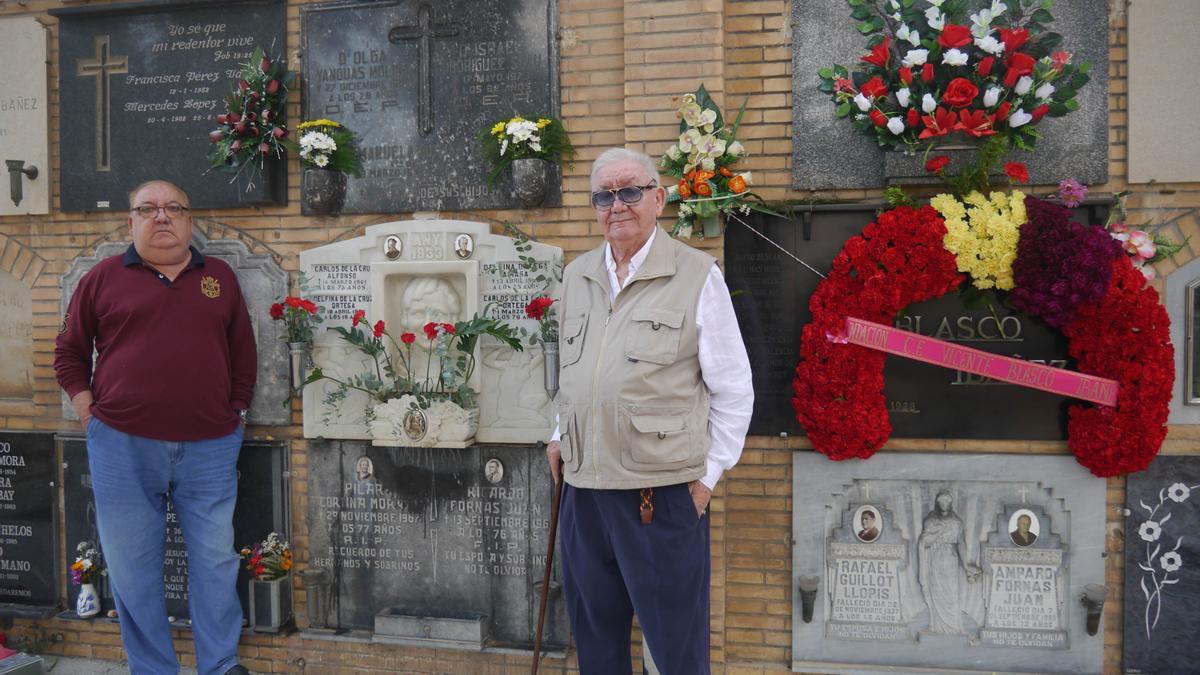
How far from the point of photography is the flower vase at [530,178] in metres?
4.02

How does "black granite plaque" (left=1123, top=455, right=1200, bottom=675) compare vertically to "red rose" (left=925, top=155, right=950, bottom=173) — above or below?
below

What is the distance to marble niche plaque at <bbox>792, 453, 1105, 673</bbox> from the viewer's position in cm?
388

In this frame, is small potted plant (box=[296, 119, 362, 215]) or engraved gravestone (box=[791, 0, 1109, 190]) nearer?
engraved gravestone (box=[791, 0, 1109, 190])

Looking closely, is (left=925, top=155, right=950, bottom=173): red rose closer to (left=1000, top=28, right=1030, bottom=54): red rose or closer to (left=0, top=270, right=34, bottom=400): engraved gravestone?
(left=1000, top=28, right=1030, bottom=54): red rose

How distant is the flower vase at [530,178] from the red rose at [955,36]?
6.31 ft

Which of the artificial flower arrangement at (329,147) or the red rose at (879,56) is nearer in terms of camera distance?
the red rose at (879,56)

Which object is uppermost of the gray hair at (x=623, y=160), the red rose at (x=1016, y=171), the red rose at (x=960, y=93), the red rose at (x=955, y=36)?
the red rose at (x=955, y=36)

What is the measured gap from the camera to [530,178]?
403 centimetres

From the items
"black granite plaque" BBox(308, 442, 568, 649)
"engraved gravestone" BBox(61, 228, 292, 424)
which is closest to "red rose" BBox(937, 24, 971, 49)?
"black granite plaque" BBox(308, 442, 568, 649)

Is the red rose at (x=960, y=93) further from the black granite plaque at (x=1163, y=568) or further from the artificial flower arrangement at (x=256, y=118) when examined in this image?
the artificial flower arrangement at (x=256, y=118)

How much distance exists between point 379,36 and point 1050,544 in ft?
13.8

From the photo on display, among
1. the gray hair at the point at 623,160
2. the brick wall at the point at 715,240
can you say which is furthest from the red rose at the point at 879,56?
the gray hair at the point at 623,160

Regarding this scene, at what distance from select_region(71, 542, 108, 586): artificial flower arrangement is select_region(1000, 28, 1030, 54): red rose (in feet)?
17.5

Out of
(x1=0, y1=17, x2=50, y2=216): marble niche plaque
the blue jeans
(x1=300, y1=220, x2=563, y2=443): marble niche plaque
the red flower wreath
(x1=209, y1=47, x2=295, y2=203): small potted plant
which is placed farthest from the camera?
(x1=0, y1=17, x2=50, y2=216): marble niche plaque
